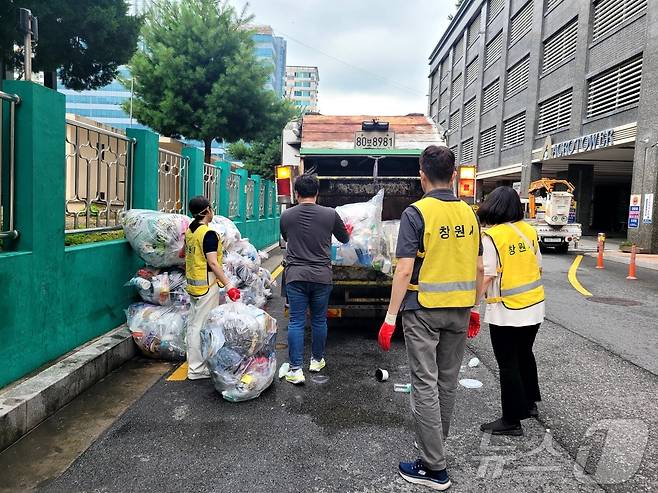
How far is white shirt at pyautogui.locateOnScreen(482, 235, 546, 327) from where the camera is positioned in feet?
11.4

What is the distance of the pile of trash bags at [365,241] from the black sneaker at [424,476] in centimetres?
254

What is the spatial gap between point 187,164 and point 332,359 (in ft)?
14.0

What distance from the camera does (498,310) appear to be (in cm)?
350

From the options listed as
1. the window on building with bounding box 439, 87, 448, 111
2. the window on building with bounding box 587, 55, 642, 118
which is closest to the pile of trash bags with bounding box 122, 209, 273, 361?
the window on building with bounding box 587, 55, 642, 118

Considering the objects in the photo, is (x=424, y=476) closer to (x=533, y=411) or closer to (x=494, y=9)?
(x=533, y=411)

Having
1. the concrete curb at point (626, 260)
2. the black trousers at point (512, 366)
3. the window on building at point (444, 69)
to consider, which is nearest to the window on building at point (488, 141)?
the window on building at point (444, 69)

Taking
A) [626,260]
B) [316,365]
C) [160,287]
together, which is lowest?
[316,365]

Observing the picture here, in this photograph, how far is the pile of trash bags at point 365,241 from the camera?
5141 mm

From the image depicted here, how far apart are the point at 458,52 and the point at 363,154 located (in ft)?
138

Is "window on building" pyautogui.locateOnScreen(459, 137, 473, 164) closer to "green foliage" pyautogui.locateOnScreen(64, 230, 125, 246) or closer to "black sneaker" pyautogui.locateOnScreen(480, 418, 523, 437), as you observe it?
"green foliage" pyautogui.locateOnScreen(64, 230, 125, 246)

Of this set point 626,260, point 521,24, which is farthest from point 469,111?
point 626,260

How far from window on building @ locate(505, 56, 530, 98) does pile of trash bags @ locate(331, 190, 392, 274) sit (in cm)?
2764

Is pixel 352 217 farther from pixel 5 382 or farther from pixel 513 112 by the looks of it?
pixel 513 112

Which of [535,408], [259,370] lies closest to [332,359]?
[259,370]
